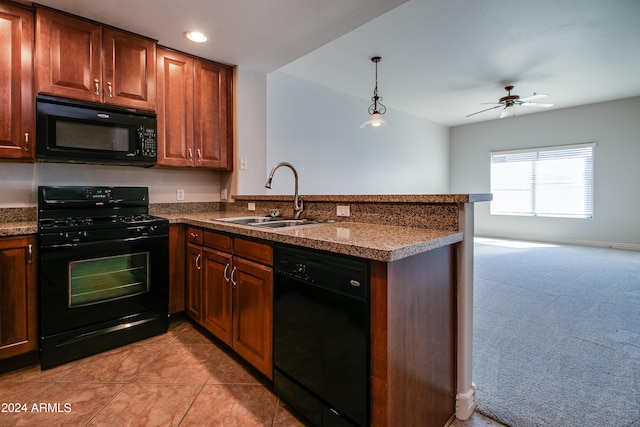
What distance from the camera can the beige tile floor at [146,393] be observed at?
1.49 m

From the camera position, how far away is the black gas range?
76.1 inches

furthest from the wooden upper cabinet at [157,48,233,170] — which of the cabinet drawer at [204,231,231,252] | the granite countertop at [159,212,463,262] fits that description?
the granite countertop at [159,212,463,262]

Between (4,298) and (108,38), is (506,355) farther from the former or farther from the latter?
(108,38)

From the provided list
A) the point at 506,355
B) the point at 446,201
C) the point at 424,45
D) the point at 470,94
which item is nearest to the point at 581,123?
the point at 470,94

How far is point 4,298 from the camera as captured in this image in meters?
1.83

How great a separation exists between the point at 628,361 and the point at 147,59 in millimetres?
4075

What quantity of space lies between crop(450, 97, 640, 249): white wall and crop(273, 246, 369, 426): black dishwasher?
6917mm

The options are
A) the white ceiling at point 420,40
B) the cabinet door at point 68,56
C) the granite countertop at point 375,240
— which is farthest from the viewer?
the white ceiling at point 420,40

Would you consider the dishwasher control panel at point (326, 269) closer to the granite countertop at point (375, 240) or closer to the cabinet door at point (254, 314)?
the granite countertop at point (375, 240)

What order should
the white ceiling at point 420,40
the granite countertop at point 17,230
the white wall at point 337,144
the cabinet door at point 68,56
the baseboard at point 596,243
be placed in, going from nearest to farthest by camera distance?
the granite countertop at point 17,230, the cabinet door at point 68,56, the white ceiling at point 420,40, the white wall at point 337,144, the baseboard at point 596,243

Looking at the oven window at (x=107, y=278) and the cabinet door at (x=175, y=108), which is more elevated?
the cabinet door at (x=175, y=108)

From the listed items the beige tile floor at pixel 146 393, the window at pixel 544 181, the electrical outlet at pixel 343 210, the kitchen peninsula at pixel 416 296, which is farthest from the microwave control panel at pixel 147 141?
the window at pixel 544 181

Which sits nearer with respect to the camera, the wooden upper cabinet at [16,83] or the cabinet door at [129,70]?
the wooden upper cabinet at [16,83]

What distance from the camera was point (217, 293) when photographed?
2086mm
